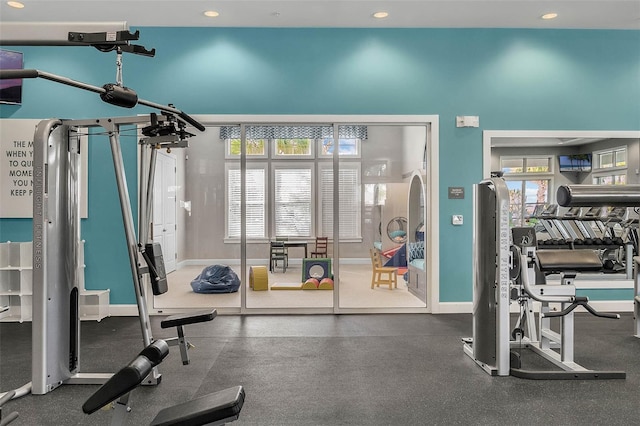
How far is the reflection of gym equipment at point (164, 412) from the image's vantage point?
4.87 ft

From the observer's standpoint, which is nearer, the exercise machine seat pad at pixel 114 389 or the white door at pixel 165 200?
the exercise machine seat pad at pixel 114 389

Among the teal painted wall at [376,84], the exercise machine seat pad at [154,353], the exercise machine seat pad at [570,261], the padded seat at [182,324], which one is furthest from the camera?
the teal painted wall at [376,84]

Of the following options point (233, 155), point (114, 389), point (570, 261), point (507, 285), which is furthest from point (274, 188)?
point (114, 389)

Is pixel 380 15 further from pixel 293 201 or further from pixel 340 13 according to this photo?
pixel 293 201

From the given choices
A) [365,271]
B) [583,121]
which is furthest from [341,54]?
[583,121]

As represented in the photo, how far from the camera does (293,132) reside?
5.67 meters

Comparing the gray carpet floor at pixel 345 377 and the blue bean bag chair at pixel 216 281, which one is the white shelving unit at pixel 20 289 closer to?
the gray carpet floor at pixel 345 377

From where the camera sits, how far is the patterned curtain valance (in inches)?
222

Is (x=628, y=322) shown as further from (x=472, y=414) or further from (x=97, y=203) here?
(x=97, y=203)

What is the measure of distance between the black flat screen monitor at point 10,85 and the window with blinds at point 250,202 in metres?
2.71

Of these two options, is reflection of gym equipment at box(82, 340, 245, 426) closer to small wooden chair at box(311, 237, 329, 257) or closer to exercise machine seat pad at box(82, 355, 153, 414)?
exercise machine seat pad at box(82, 355, 153, 414)

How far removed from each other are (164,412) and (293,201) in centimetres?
403

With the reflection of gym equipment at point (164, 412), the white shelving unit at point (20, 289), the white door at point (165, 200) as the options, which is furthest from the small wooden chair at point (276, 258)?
the reflection of gym equipment at point (164, 412)

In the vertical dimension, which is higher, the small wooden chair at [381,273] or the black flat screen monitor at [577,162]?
the black flat screen monitor at [577,162]
